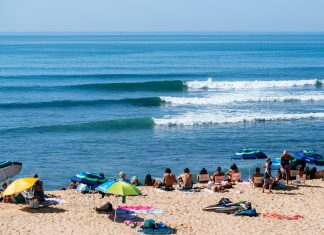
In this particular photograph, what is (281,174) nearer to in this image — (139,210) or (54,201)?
(139,210)

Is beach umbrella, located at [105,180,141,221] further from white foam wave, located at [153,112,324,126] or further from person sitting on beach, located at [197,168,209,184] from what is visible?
white foam wave, located at [153,112,324,126]

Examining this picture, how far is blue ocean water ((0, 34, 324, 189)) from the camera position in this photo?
1034 inches

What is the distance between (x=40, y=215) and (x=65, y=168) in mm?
7828

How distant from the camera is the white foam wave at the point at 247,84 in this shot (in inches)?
2073

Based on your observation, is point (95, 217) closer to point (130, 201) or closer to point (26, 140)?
point (130, 201)

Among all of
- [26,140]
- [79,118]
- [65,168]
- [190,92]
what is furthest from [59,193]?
[190,92]

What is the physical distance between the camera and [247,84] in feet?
174

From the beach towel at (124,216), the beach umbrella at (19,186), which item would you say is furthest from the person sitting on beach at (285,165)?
the beach umbrella at (19,186)

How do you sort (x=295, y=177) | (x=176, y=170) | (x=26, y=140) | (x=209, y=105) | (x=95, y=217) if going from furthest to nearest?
1. (x=209, y=105)
2. (x=26, y=140)
3. (x=176, y=170)
4. (x=295, y=177)
5. (x=95, y=217)

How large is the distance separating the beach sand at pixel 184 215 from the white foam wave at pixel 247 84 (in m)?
33.0

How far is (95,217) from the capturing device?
16719mm

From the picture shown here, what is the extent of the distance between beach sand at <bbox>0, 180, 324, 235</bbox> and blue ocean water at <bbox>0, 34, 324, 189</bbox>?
4734mm

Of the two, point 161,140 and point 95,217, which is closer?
point 95,217

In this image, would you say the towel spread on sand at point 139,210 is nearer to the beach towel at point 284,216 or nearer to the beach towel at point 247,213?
the beach towel at point 247,213
